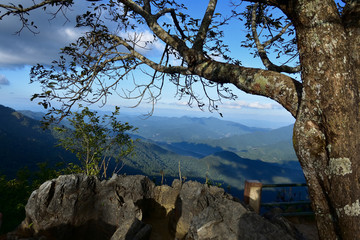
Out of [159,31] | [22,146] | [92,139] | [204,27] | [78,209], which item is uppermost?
[204,27]

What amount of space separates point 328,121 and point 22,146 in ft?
347

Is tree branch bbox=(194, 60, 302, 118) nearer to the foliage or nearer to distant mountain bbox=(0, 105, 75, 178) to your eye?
the foliage

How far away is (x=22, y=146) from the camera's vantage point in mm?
85562

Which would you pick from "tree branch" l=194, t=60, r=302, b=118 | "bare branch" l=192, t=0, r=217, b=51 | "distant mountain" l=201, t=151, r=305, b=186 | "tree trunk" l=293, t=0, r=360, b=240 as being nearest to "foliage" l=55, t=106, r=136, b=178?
"bare branch" l=192, t=0, r=217, b=51

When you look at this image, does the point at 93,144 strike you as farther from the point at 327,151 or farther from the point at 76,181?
the point at 327,151

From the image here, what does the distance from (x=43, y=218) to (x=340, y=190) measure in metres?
7.50

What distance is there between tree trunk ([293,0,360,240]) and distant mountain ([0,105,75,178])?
190 ft

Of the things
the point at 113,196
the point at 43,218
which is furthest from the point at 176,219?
the point at 43,218

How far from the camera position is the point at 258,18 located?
630 cm

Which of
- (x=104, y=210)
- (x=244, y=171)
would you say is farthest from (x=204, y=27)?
(x=244, y=171)

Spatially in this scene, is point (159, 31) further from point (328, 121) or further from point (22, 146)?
point (22, 146)

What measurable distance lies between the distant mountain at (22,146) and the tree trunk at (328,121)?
190 ft

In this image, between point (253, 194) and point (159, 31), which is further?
point (253, 194)

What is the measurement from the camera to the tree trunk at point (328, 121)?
5.81ft
